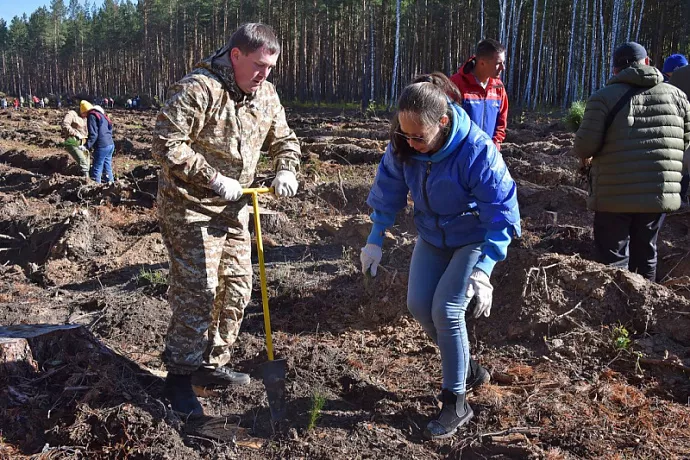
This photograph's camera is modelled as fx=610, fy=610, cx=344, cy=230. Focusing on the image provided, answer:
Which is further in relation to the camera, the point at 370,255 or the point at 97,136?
the point at 97,136

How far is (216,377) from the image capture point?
11.3 feet

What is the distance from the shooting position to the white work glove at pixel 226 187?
117 inches

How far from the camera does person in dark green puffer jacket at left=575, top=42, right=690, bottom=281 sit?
159 inches

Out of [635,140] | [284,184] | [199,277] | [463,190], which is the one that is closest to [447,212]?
[463,190]

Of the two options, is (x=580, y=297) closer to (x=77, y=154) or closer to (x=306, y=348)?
(x=306, y=348)

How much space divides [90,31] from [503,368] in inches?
3084

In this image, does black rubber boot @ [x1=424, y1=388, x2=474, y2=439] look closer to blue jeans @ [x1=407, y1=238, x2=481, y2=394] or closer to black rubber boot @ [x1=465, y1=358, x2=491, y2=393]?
blue jeans @ [x1=407, y1=238, x2=481, y2=394]

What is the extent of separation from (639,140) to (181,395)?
329 centimetres

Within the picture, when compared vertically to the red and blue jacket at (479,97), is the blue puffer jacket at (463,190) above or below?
below

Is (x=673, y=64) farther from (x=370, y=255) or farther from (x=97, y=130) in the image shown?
(x=97, y=130)

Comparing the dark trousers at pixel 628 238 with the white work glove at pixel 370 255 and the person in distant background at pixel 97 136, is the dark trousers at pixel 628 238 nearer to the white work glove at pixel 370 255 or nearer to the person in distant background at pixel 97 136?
the white work glove at pixel 370 255

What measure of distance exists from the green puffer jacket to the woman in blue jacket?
5.66ft

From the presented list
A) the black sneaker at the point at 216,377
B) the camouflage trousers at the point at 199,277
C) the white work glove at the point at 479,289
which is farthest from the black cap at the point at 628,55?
the black sneaker at the point at 216,377

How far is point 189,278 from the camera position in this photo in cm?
314
